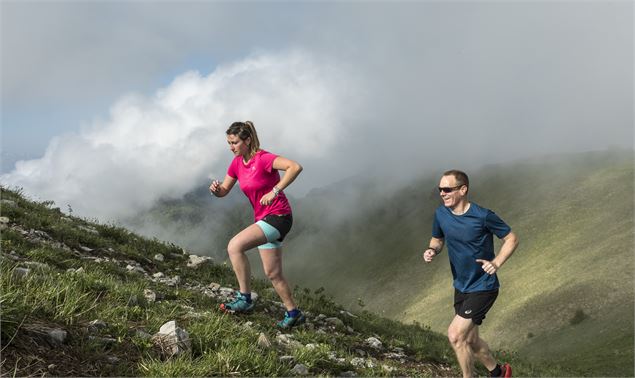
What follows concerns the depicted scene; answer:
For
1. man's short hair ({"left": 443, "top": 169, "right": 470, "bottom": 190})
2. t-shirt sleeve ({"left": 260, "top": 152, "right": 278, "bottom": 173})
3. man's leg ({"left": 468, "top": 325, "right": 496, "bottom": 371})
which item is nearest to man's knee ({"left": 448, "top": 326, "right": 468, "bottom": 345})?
man's leg ({"left": 468, "top": 325, "right": 496, "bottom": 371})

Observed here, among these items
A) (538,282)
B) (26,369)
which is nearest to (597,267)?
(538,282)

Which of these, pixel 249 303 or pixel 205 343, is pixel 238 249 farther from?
pixel 205 343

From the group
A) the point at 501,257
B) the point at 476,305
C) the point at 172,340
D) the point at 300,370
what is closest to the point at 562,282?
the point at 476,305

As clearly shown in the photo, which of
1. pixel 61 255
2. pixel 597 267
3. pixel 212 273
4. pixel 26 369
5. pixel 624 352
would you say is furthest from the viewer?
pixel 597 267

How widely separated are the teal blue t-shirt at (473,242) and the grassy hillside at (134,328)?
6.28ft

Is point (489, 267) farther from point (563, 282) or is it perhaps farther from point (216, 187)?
point (563, 282)

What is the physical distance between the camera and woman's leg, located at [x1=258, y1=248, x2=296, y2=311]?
9.02 m

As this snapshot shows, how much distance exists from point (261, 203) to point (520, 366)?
37.1 ft

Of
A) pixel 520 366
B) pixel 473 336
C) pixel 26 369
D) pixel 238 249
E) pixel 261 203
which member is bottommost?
pixel 520 366

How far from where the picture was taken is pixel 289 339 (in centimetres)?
837

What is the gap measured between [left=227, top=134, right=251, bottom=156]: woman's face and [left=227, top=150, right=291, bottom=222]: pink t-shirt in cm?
21

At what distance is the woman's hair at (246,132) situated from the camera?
29.8ft

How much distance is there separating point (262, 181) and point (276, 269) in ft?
5.28

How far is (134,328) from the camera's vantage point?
5.91 meters
